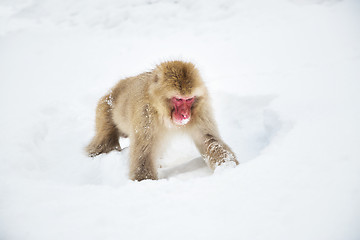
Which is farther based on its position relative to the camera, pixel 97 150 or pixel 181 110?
pixel 97 150

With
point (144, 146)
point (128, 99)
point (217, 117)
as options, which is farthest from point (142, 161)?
point (217, 117)

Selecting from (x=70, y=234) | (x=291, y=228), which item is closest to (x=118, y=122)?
(x=70, y=234)

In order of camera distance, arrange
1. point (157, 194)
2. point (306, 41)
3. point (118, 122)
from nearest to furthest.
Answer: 1. point (157, 194)
2. point (118, 122)
3. point (306, 41)

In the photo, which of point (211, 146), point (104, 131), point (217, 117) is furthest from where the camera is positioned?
point (217, 117)

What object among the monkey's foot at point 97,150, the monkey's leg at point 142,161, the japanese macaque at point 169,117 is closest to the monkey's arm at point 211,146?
the japanese macaque at point 169,117

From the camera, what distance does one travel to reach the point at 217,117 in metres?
3.50

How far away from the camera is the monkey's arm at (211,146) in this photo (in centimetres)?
221

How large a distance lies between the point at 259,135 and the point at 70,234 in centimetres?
203

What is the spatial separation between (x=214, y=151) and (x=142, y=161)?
571 millimetres

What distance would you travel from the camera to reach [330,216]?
1154 millimetres

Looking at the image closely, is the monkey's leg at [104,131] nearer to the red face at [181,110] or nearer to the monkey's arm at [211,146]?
the monkey's arm at [211,146]

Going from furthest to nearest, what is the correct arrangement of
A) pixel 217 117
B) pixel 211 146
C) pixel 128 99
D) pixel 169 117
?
pixel 217 117, pixel 128 99, pixel 211 146, pixel 169 117

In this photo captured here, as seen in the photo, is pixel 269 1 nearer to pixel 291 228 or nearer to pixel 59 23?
pixel 59 23

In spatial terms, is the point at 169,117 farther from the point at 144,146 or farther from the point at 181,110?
the point at 144,146
